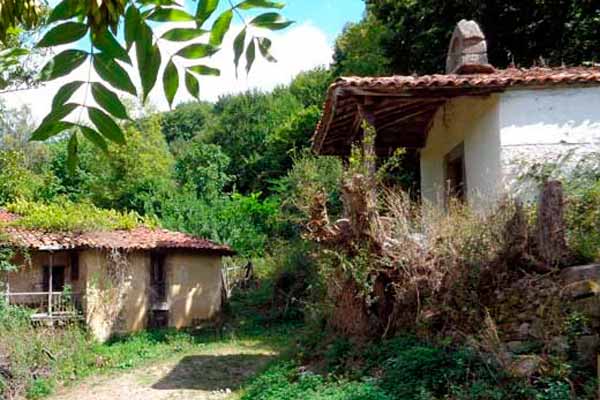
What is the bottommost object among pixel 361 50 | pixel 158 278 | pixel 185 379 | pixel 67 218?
pixel 185 379

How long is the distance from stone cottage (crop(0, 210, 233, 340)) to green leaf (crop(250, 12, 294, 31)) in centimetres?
1561

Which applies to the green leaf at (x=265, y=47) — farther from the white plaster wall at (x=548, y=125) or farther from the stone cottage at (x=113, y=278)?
A: the stone cottage at (x=113, y=278)

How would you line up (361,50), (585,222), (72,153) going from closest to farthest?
(72,153), (585,222), (361,50)

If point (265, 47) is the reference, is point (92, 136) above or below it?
below

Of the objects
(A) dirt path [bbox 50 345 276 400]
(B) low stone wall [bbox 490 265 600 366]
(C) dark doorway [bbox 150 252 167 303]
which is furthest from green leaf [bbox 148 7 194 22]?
(C) dark doorway [bbox 150 252 167 303]

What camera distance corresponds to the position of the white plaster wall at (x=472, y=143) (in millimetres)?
8672

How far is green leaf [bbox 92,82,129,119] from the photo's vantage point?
1.09 m

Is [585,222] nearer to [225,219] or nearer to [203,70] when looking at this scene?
[203,70]

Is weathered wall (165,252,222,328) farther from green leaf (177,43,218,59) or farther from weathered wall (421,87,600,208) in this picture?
green leaf (177,43,218,59)

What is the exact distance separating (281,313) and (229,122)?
17.0m

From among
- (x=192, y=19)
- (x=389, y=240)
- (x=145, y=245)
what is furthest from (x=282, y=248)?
(x=192, y=19)

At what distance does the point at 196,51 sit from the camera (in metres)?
1.26

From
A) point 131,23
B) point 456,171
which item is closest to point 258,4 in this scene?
point 131,23

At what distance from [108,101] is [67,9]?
0.17m
